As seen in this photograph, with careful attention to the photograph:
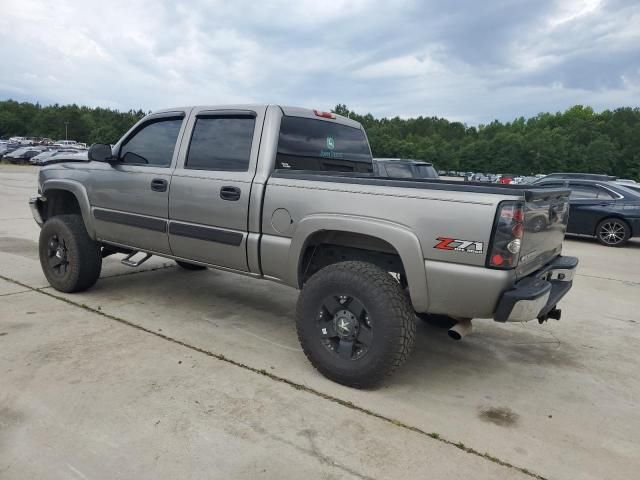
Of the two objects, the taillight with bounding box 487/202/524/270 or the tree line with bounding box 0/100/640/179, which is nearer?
the taillight with bounding box 487/202/524/270

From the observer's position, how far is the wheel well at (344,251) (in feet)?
11.0

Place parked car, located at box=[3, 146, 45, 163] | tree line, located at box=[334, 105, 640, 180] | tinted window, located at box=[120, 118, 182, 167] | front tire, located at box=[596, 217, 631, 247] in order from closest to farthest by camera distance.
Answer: tinted window, located at box=[120, 118, 182, 167] → front tire, located at box=[596, 217, 631, 247] → parked car, located at box=[3, 146, 45, 163] → tree line, located at box=[334, 105, 640, 180]

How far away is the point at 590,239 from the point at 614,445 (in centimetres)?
1001

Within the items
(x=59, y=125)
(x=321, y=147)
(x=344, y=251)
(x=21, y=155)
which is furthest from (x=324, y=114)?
(x=59, y=125)

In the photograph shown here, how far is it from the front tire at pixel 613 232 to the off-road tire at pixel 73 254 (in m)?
10.0

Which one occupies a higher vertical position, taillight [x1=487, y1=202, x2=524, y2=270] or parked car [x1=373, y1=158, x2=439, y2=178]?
parked car [x1=373, y1=158, x2=439, y2=178]

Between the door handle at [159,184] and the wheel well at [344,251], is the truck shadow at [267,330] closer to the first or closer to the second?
the wheel well at [344,251]

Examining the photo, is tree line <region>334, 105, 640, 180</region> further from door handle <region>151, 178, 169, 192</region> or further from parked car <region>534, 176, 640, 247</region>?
door handle <region>151, 178, 169, 192</region>

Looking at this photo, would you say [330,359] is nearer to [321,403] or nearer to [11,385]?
[321,403]

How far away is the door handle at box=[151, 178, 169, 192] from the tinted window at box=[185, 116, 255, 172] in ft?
0.85

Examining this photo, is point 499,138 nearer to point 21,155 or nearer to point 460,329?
point 21,155

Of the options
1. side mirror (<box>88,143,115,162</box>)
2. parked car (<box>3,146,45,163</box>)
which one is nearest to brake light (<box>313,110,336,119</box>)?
side mirror (<box>88,143,115,162</box>)

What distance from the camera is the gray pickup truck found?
2832 mm

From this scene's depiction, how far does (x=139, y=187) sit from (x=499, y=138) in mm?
91122
